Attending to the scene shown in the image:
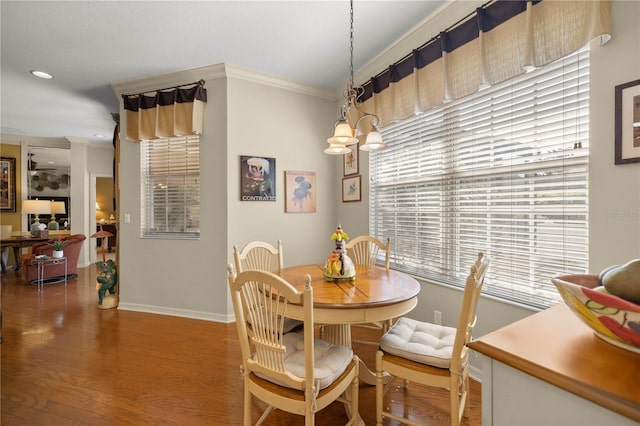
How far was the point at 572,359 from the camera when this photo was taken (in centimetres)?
60

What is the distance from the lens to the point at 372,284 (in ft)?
5.96

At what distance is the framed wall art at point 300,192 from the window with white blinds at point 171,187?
41.3 inches

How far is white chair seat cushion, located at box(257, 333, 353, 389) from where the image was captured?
133 centimetres

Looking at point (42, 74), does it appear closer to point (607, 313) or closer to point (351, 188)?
point (351, 188)

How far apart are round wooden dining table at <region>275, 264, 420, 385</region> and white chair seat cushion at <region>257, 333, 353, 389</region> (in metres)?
0.14

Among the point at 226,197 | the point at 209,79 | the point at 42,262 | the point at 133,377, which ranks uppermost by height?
the point at 209,79

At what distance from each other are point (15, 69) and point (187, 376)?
3757 mm

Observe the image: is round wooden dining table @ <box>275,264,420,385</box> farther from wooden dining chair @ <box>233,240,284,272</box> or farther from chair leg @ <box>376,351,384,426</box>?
wooden dining chair @ <box>233,240,284,272</box>

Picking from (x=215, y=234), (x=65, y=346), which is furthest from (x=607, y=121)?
(x=65, y=346)

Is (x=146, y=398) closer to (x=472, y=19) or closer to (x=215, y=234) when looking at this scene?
(x=215, y=234)

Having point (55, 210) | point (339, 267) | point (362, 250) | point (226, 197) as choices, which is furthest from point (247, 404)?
point (55, 210)

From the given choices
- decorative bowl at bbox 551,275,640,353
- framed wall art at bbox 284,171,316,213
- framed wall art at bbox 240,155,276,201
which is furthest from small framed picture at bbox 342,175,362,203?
decorative bowl at bbox 551,275,640,353

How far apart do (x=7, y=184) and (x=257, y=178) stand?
19.3 ft

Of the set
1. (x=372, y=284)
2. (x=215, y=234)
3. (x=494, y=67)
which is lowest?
(x=372, y=284)
